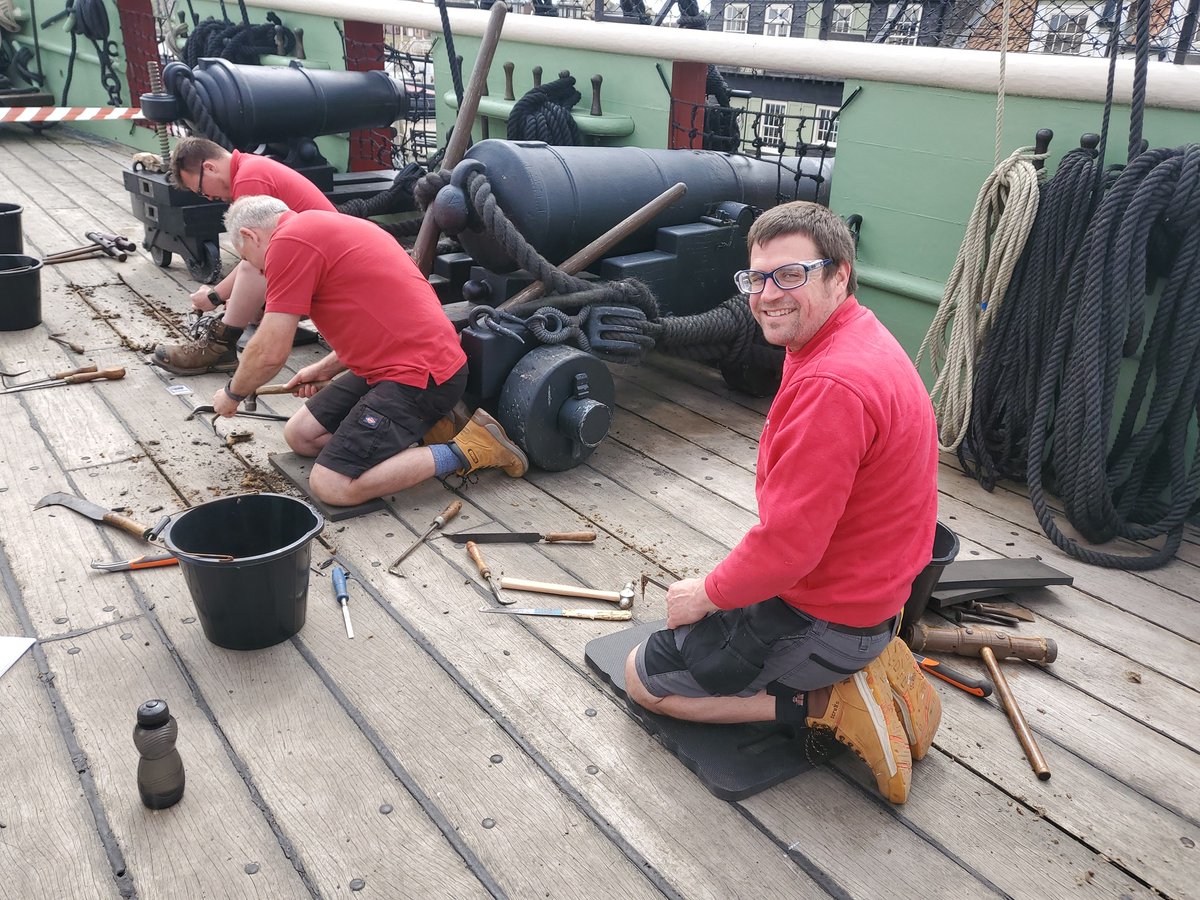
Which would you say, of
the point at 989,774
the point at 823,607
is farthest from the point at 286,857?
the point at 989,774

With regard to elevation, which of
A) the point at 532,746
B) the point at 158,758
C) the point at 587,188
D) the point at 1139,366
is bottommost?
the point at 532,746

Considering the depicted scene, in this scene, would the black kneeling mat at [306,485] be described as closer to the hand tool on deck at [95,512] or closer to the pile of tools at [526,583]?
the pile of tools at [526,583]

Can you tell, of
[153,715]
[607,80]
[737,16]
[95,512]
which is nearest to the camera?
[153,715]

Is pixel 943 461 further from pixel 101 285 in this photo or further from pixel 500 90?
pixel 101 285

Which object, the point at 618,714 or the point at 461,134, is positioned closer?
the point at 618,714

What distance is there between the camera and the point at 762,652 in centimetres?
212

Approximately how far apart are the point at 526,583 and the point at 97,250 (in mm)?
4543

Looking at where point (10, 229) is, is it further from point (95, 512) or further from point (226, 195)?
point (95, 512)

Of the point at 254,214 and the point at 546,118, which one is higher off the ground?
the point at 546,118

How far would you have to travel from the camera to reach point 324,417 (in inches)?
142

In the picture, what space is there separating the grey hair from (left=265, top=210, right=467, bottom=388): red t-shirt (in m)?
0.03

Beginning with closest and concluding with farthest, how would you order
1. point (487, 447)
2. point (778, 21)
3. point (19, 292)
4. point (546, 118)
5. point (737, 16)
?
point (487, 447), point (19, 292), point (546, 118), point (778, 21), point (737, 16)

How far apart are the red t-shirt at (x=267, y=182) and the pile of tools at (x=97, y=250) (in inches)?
76.4

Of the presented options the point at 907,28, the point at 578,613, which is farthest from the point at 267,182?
the point at 907,28
